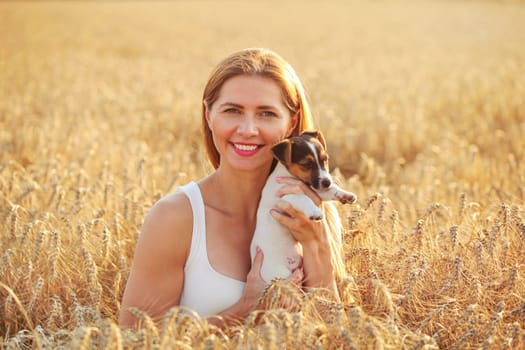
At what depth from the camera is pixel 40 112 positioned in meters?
9.78

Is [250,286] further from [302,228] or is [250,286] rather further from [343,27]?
[343,27]

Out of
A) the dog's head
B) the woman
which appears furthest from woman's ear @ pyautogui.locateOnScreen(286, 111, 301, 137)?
the dog's head

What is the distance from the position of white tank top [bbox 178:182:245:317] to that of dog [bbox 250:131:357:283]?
21 cm

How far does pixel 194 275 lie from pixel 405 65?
13.3 metres

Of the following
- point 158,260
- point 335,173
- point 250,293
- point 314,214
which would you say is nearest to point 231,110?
point 314,214

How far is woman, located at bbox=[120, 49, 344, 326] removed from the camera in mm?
3271

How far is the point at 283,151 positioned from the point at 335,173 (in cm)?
230

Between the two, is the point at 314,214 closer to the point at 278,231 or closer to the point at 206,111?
the point at 278,231

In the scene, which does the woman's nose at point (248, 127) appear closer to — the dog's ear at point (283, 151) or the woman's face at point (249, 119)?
the woman's face at point (249, 119)

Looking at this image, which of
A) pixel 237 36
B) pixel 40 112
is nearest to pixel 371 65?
pixel 40 112

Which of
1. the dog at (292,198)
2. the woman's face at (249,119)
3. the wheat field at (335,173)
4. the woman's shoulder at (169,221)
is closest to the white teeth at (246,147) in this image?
the woman's face at (249,119)

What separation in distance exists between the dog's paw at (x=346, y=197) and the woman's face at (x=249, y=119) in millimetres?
524

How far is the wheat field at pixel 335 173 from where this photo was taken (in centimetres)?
289

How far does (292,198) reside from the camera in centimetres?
318
